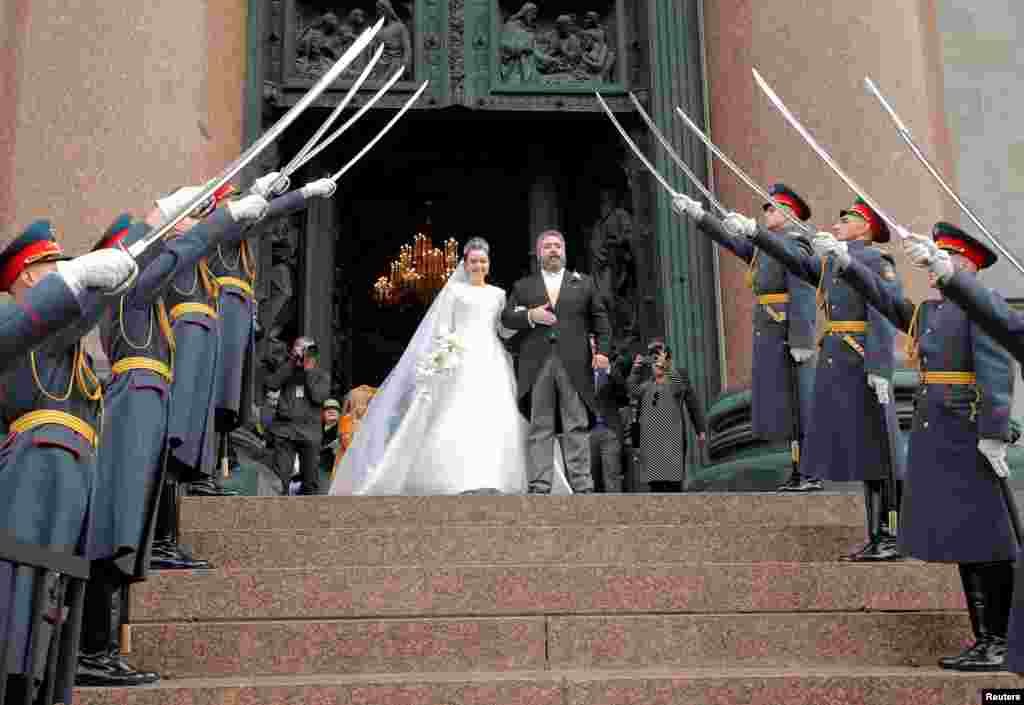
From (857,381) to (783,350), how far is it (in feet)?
4.13

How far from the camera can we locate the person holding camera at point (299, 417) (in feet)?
39.7

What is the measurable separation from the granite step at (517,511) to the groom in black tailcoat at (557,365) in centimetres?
157

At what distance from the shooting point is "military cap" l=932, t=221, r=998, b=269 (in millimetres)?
6094

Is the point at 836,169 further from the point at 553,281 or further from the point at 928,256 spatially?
the point at 553,281

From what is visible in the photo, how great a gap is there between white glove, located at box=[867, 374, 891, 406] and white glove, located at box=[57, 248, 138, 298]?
4665mm

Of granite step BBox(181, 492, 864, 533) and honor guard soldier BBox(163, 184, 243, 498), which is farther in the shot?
granite step BBox(181, 492, 864, 533)

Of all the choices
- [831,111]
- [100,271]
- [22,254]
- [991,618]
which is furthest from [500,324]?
[100,271]

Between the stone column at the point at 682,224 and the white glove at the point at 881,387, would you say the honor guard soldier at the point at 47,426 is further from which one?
the stone column at the point at 682,224

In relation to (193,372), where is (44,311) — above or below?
below

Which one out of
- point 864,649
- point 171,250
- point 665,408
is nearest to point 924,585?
point 864,649

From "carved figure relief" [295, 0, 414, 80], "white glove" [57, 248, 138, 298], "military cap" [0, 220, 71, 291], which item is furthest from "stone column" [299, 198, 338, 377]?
"white glove" [57, 248, 138, 298]

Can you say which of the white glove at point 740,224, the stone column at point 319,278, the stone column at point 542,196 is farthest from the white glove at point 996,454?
the stone column at point 542,196

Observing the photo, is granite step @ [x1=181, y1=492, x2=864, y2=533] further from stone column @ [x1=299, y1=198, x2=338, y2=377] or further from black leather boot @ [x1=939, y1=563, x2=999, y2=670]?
stone column @ [x1=299, y1=198, x2=338, y2=377]

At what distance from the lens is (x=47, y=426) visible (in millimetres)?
4594
